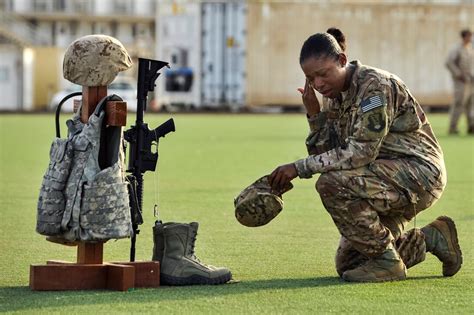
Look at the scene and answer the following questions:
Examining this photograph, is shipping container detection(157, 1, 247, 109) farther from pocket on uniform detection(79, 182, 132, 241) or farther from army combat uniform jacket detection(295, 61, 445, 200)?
pocket on uniform detection(79, 182, 132, 241)

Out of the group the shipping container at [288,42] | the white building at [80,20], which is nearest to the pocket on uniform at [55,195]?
the shipping container at [288,42]

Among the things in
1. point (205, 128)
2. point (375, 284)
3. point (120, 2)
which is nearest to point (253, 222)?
point (375, 284)

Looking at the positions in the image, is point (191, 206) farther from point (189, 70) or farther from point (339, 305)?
point (189, 70)

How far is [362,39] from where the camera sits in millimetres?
55938

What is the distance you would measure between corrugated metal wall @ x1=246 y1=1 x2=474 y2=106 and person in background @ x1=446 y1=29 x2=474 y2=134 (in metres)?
24.1

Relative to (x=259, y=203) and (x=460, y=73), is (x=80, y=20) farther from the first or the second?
(x=259, y=203)

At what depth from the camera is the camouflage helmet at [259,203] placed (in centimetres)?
780

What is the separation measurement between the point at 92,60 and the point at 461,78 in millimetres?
22804

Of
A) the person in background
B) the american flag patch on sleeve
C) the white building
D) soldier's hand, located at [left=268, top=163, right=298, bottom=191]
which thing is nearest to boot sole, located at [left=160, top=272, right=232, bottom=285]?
soldier's hand, located at [left=268, top=163, right=298, bottom=191]

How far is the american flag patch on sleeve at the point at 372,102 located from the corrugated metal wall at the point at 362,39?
46.7 m

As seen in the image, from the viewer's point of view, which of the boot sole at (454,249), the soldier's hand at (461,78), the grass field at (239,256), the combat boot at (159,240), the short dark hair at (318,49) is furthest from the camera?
the soldier's hand at (461,78)

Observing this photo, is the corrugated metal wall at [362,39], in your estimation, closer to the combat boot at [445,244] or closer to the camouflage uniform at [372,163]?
the combat boot at [445,244]

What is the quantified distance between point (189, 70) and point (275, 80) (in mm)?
3278

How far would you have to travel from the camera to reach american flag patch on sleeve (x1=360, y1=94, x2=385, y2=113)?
760 centimetres
